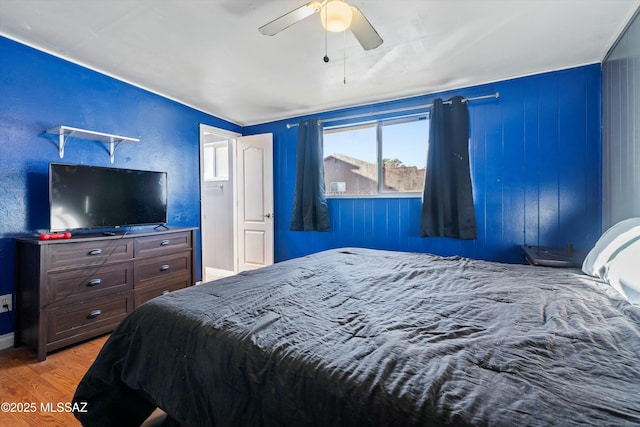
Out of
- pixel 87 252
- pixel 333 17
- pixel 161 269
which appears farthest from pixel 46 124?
pixel 333 17

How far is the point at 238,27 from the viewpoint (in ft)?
6.78

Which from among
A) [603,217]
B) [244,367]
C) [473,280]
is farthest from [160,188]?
[603,217]

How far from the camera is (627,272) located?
4.28 ft

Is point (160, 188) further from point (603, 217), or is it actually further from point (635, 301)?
point (603, 217)

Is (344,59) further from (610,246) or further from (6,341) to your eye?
(6,341)

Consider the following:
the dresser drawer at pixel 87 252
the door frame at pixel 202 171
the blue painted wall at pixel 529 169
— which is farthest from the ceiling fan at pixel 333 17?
the door frame at pixel 202 171

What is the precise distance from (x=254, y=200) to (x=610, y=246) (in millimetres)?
3727

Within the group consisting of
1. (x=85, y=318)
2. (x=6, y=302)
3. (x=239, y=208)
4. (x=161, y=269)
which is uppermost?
(x=239, y=208)

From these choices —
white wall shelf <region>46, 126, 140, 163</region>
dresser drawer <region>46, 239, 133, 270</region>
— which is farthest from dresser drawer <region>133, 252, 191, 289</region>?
white wall shelf <region>46, 126, 140, 163</region>

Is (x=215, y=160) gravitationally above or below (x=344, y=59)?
below

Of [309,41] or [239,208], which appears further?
[239,208]

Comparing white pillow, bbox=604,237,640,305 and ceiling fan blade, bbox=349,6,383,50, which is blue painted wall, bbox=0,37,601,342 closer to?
white pillow, bbox=604,237,640,305

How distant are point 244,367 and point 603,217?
3.12 m

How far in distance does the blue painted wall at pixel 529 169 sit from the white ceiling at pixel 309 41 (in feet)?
0.69
